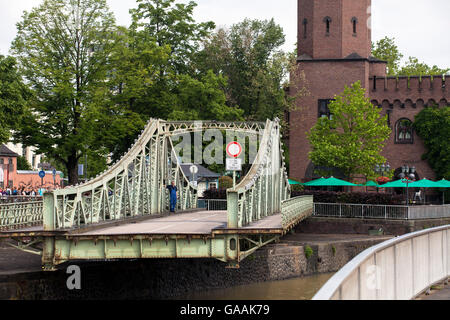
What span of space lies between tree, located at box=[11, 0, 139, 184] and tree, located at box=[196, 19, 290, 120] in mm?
11122

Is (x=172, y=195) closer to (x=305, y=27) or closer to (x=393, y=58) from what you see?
(x=305, y=27)

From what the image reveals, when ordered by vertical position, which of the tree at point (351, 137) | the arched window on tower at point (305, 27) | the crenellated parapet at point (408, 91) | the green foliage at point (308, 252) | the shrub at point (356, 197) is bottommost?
the green foliage at point (308, 252)

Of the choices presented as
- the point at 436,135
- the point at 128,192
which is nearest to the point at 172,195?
the point at 128,192

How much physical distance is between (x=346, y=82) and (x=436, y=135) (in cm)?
770

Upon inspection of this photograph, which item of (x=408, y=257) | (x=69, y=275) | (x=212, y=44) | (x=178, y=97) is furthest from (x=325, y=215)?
(x=408, y=257)

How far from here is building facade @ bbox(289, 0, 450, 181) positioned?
51.5m

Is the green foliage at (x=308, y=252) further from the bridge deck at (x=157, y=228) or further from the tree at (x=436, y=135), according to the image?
the tree at (x=436, y=135)

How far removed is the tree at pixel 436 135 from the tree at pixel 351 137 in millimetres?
5950

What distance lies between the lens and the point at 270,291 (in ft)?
81.9

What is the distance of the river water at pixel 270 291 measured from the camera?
77.0 feet

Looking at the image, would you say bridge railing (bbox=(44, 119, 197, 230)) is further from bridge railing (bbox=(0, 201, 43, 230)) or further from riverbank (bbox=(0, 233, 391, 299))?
riverbank (bbox=(0, 233, 391, 299))

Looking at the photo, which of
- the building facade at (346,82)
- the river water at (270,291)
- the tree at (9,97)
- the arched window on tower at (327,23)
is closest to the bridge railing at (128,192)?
the river water at (270,291)

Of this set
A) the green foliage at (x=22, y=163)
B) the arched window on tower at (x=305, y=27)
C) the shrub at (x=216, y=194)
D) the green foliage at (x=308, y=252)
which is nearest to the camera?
the green foliage at (x=308, y=252)
